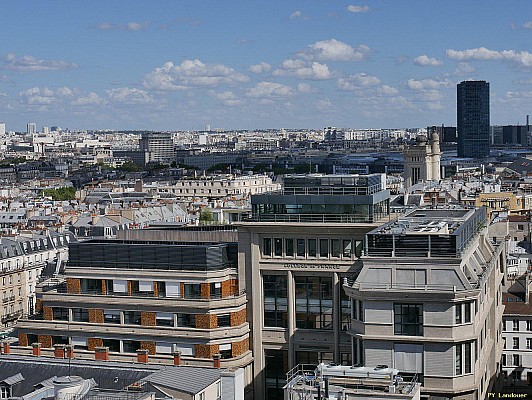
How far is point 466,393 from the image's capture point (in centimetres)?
4519

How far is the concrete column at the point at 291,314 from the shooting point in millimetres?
55125

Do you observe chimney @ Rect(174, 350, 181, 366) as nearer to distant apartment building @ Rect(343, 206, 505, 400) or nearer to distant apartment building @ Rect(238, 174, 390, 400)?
distant apartment building @ Rect(238, 174, 390, 400)

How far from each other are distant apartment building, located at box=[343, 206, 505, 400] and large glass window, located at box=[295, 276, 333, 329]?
7354 mm

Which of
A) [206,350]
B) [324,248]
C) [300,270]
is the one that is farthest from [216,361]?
[324,248]

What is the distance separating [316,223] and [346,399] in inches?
667

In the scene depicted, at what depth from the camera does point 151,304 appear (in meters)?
54.9

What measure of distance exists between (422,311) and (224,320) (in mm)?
13037

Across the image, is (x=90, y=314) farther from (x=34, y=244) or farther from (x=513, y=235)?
→ (x=513, y=235)

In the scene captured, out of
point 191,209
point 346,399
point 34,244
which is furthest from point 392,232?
point 191,209

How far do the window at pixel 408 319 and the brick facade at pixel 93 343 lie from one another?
17.8 m

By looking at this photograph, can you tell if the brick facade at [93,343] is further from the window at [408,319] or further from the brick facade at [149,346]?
the window at [408,319]

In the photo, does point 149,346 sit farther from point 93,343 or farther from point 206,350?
point 93,343

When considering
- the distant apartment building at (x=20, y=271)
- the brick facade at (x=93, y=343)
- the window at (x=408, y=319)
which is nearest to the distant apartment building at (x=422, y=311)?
the window at (x=408, y=319)

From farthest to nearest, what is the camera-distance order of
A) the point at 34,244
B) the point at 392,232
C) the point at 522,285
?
the point at 34,244
the point at 522,285
the point at 392,232
